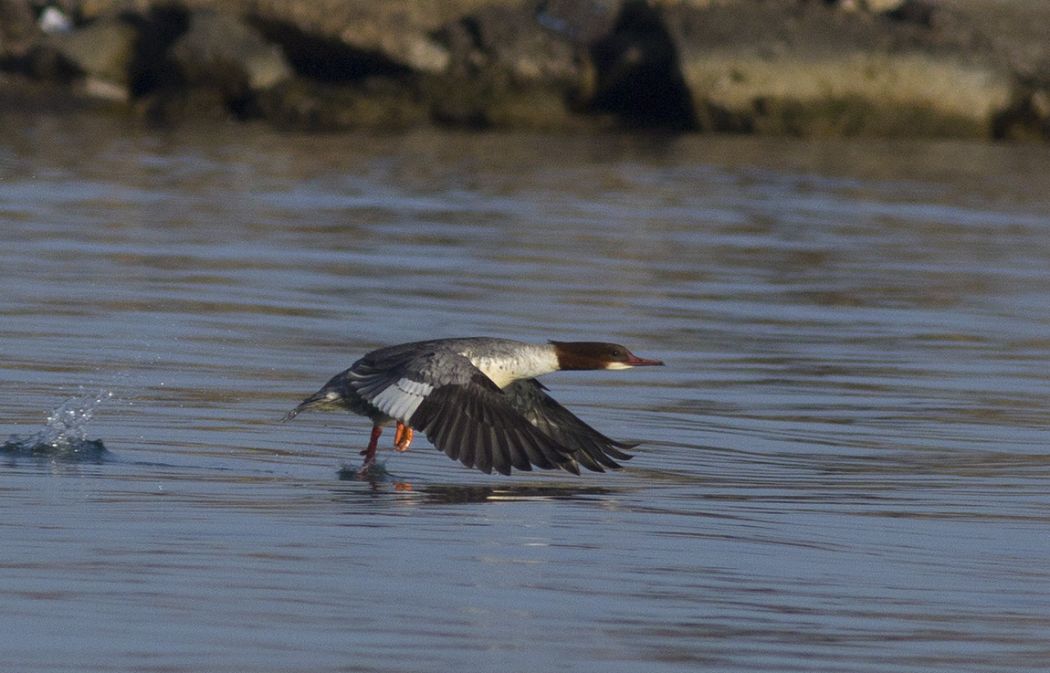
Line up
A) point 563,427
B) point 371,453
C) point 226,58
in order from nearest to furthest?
1. point 371,453
2. point 563,427
3. point 226,58

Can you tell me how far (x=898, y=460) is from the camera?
28.2ft

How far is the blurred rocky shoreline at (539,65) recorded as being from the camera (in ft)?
101

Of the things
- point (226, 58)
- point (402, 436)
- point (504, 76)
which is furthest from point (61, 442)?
point (504, 76)

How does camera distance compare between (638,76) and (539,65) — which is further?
(638,76)

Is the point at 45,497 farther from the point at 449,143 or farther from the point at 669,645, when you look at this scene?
the point at 449,143

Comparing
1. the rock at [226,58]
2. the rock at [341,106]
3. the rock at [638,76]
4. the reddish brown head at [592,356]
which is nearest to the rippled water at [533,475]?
the reddish brown head at [592,356]

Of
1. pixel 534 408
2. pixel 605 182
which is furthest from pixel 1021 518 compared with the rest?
pixel 605 182

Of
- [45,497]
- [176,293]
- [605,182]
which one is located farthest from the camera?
[605,182]

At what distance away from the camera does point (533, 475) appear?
8.36 metres

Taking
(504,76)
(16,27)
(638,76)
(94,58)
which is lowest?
(94,58)

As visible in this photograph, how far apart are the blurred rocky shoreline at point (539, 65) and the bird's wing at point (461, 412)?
22469mm

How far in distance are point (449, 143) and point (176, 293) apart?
622 inches

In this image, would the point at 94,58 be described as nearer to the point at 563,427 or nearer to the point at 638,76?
the point at 638,76

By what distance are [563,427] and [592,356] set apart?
0.30 metres
